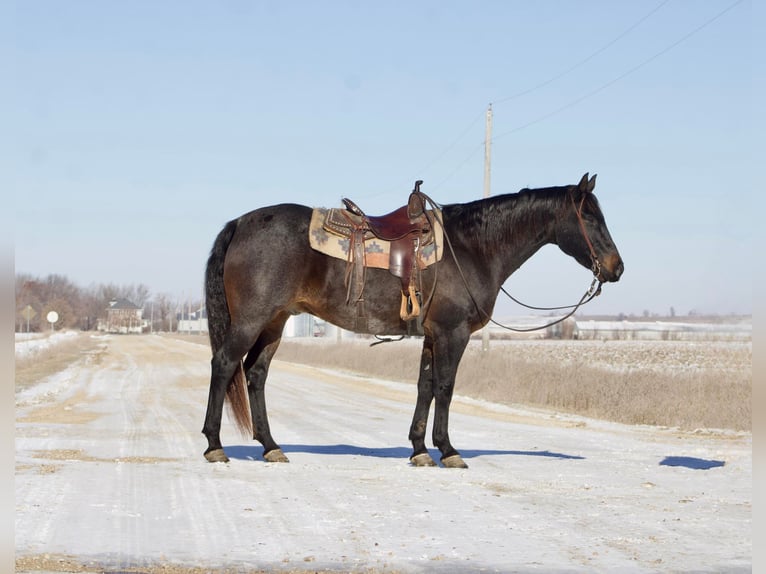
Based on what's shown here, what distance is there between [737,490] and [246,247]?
17.2ft

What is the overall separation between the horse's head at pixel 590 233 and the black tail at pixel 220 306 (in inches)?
142

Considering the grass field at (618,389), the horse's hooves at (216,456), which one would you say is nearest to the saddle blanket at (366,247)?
the horse's hooves at (216,456)

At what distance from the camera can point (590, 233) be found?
387 inches

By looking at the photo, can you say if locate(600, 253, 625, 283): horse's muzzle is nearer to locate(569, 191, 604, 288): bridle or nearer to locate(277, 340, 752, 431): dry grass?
locate(569, 191, 604, 288): bridle

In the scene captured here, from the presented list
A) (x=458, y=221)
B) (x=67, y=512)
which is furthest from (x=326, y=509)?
(x=458, y=221)

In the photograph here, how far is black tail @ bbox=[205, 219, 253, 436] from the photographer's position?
380 inches

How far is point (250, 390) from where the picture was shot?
1004cm

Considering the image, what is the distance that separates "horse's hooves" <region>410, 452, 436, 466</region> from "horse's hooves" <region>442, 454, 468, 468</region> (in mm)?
133

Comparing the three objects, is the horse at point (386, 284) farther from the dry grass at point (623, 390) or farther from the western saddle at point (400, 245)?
the dry grass at point (623, 390)

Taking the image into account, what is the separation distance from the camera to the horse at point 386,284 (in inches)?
371

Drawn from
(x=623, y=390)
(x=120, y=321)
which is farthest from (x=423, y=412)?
(x=120, y=321)

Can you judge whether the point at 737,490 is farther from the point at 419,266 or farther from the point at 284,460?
the point at 284,460

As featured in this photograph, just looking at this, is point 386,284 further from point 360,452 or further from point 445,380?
point 360,452

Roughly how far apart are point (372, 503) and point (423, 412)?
2.56m
